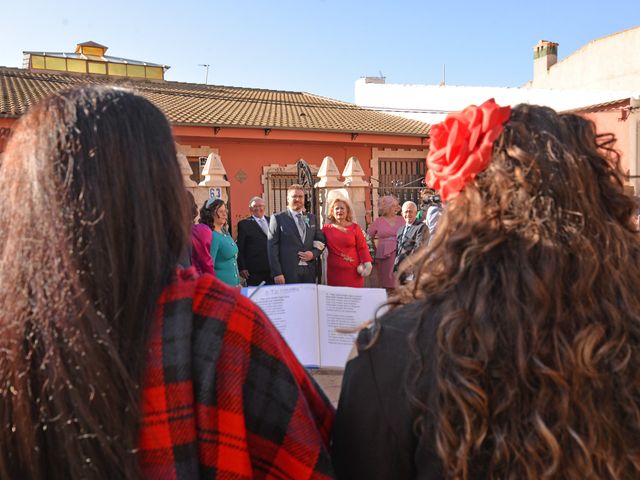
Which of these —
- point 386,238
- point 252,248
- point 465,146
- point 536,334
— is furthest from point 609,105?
point 536,334

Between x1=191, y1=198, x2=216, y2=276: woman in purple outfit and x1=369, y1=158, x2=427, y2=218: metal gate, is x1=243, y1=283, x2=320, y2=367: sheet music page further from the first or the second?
x1=369, y1=158, x2=427, y2=218: metal gate

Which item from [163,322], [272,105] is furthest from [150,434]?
[272,105]

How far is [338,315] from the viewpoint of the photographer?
240 centimetres

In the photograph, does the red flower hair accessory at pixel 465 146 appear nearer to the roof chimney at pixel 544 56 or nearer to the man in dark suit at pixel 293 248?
the man in dark suit at pixel 293 248

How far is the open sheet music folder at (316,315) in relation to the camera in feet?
7.84

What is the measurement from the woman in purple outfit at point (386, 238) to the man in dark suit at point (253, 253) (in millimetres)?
1511

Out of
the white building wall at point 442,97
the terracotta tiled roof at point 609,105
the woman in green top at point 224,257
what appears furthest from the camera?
the white building wall at point 442,97

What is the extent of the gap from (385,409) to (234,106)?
17838 mm

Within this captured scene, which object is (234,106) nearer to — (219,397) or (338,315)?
(338,315)

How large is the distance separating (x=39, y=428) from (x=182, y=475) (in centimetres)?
25

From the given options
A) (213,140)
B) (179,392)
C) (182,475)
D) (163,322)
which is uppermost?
(213,140)

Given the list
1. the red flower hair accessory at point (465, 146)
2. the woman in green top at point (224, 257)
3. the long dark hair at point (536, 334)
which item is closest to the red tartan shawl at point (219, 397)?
the long dark hair at point (536, 334)

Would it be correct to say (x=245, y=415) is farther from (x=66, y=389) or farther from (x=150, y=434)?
(x=66, y=389)

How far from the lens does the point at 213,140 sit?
1495cm
